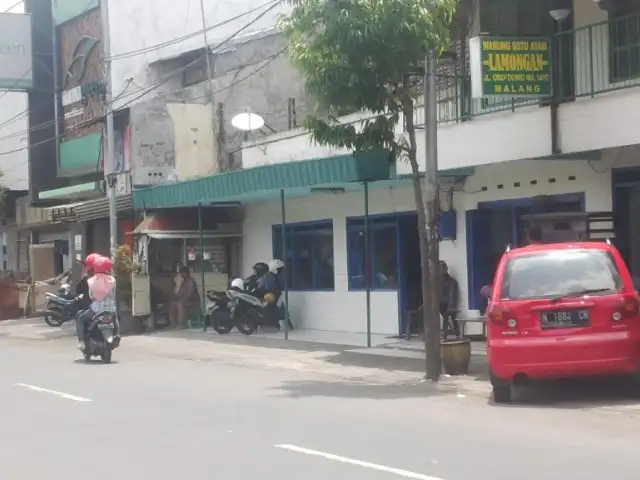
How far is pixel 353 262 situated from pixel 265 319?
281cm

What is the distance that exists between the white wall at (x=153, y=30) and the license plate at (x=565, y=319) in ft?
69.1

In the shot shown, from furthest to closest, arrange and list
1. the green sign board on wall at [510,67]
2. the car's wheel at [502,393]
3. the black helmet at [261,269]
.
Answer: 1. the black helmet at [261,269]
2. the green sign board on wall at [510,67]
3. the car's wheel at [502,393]

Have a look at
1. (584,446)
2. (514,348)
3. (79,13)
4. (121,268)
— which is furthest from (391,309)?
(79,13)

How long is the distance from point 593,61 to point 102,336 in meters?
9.55

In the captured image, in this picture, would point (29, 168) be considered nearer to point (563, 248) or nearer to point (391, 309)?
point (391, 309)

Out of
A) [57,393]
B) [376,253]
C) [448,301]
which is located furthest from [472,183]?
[57,393]

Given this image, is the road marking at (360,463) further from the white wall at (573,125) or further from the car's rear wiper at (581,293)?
the white wall at (573,125)

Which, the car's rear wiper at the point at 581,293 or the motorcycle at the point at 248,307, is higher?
the car's rear wiper at the point at 581,293

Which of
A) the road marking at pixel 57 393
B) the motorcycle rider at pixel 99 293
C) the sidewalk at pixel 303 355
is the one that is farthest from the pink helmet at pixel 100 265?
the road marking at pixel 57 393

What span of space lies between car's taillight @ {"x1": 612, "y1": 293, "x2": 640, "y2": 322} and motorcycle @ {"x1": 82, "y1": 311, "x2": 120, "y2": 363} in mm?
9757

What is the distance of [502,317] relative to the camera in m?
11.3

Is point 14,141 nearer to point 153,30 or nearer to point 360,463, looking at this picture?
point 153,30

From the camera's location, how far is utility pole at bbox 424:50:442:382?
1422 cm

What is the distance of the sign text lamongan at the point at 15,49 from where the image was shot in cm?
3484
